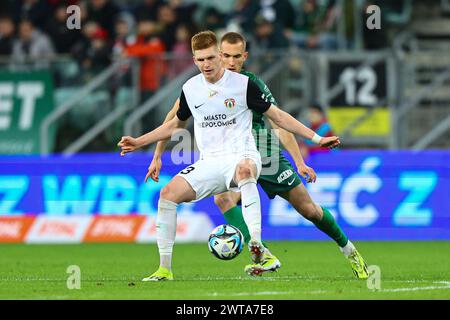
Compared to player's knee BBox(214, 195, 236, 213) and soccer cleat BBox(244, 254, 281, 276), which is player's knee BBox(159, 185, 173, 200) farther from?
player's knee BBox(214, 195, 236, 213)

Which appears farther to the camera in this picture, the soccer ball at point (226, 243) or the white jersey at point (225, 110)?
the white jersey at point (225, 110)

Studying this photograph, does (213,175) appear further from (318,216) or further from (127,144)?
(318,216)

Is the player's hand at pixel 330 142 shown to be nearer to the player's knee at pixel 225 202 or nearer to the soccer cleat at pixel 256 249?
the soccer cleat at pixel 256 249

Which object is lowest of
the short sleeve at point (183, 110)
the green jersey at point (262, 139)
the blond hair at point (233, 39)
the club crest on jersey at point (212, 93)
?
the green jersey at point (262, 139)

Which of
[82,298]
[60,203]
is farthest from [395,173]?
[82,298]

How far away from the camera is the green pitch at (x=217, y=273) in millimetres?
9602

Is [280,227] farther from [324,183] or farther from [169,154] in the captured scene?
[169,154]

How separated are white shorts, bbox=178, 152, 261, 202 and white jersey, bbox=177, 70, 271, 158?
84mm

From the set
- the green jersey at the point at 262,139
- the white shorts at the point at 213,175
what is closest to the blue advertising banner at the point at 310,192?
the green jersey at the point at 262,139

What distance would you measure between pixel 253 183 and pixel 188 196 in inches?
23.4

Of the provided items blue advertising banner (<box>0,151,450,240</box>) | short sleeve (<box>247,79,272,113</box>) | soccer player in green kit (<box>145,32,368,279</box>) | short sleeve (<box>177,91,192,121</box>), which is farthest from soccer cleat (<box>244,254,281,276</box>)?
blue advertising banner (<box>0,151,450,240</box>)

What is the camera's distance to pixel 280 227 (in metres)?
18.4

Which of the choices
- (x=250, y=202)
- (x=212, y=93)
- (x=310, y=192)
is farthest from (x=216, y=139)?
(x=310, y=192)

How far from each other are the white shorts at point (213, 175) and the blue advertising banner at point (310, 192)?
737 cm
